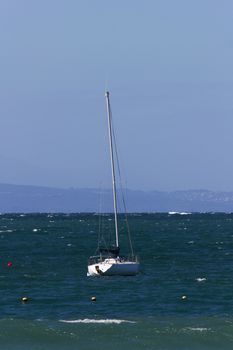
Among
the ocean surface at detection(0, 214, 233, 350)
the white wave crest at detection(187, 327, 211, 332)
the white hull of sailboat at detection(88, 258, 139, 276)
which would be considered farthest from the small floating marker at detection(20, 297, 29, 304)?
the white wave crest at detection(187, 327, 211, 332)

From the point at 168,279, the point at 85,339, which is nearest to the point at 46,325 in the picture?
the point at 85,339

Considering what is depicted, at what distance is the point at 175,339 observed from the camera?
212 feet

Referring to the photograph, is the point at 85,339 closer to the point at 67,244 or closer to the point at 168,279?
the point at 168,279

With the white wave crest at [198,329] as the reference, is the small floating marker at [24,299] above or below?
above

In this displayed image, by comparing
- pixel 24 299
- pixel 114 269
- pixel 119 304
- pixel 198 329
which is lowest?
pixel 198 329

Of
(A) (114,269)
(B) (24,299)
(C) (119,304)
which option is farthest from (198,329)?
(A) (114,269)

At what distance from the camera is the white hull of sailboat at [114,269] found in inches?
3932

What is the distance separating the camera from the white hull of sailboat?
3932 inches

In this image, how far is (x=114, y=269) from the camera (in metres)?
99.9

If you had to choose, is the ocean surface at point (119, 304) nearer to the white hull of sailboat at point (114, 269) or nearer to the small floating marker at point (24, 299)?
the small floating marker at point (24, 299)

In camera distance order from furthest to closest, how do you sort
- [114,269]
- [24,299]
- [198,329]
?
1. [114,269]
2. [24,299]
3. [198,329]

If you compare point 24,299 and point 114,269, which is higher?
point 114,269

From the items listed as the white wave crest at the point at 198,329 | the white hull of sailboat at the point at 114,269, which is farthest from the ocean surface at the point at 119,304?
the white hull of sailboat at the point at 114,269

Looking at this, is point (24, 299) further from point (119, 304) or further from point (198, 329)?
point (198, 329)
